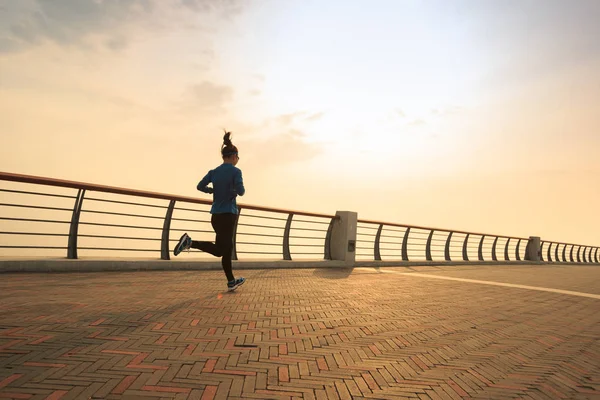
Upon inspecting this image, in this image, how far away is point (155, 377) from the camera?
2861 mm

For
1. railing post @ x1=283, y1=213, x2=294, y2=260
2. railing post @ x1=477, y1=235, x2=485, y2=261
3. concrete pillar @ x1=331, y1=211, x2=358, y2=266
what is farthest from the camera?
railing post @ x1=477, y1=235, x2=485, y2=261

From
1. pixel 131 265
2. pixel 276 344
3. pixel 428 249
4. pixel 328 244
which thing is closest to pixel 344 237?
pixel 328 244

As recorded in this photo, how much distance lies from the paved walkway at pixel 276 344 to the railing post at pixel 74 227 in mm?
1190

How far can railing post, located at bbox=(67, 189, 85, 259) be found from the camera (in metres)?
7.89

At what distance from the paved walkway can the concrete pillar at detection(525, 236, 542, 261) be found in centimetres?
2025

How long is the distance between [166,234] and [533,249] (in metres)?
23.4

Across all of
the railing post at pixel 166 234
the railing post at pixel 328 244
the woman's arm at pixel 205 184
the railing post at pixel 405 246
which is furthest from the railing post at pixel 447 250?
the woman's arm at pixel 205 184

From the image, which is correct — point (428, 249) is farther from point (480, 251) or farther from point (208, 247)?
point (208, 247)

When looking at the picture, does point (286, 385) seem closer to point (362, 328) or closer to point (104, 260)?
point (362, 328)

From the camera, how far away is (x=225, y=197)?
21.0ft

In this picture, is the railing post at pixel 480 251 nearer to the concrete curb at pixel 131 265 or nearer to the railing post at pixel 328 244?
the concrete curb at pixel 131 265

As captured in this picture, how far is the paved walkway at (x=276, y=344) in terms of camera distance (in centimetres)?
282

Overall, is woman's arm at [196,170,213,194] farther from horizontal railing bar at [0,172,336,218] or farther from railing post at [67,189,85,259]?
railing post at [67,189,85,259]

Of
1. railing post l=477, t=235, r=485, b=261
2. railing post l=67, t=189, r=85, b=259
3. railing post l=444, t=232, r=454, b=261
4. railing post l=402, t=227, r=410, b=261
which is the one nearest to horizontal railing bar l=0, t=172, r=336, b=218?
railing post l=67, t=189, r=85, b=259
